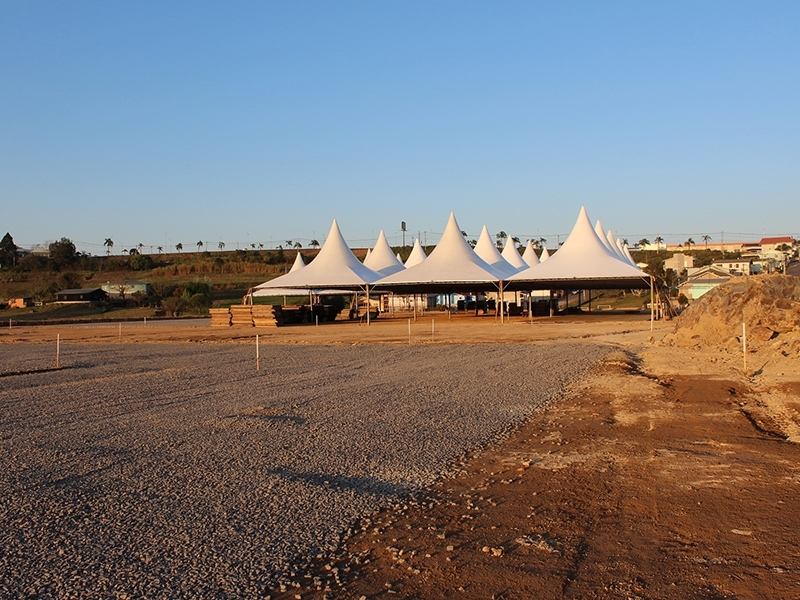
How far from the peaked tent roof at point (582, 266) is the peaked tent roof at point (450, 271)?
1.91 metres

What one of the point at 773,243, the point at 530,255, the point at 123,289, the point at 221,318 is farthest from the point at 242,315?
the point at 773,243

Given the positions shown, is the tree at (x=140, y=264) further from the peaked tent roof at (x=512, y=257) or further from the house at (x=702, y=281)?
the house at (x=702, y=281)

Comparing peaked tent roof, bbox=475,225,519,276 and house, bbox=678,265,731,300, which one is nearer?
peaked tent roof, bbox=475,225,519,276

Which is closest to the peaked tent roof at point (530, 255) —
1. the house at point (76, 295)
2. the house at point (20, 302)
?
the house at point (76, 295)

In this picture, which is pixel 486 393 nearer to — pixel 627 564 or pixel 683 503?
pixel 683 503

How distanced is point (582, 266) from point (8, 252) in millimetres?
107041

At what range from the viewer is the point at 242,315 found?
3869 centimetres

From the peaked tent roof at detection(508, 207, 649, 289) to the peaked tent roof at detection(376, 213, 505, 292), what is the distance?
191cm

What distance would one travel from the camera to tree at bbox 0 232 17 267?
114269 millimetres

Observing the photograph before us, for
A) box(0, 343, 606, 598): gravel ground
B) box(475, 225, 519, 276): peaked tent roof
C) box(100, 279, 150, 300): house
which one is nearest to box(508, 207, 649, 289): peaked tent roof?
box(475, 225, 519, 276): peaked tent roof

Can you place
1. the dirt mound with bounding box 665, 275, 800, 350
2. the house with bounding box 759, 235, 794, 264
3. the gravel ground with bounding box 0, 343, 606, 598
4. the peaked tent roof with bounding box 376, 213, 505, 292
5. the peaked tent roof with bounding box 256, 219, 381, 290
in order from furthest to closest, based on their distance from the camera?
the house with bounding box 759, 235, 794, 264 → the peaked tent roof with bounding box 256, 219, 381, 290 → the peaked tent roof with bounding box 376, 213, 505, 292 → the dirt mound with bounding box 665, 275, 800, 350 → the gravel ground with bounding box 0, 343, 606, 598

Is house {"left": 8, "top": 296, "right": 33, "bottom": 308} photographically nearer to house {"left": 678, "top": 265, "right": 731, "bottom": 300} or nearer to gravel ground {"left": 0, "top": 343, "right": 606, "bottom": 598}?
house {"left": 678, "top": 265, "right": 731, "bottom": 300}

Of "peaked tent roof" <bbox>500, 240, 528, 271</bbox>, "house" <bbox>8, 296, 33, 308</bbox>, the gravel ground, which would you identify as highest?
"peaked tent roof" <bbox>500, 240, 528, 271</bbox>

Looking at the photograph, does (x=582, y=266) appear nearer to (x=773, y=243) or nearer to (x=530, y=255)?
(x=530, y=255)
